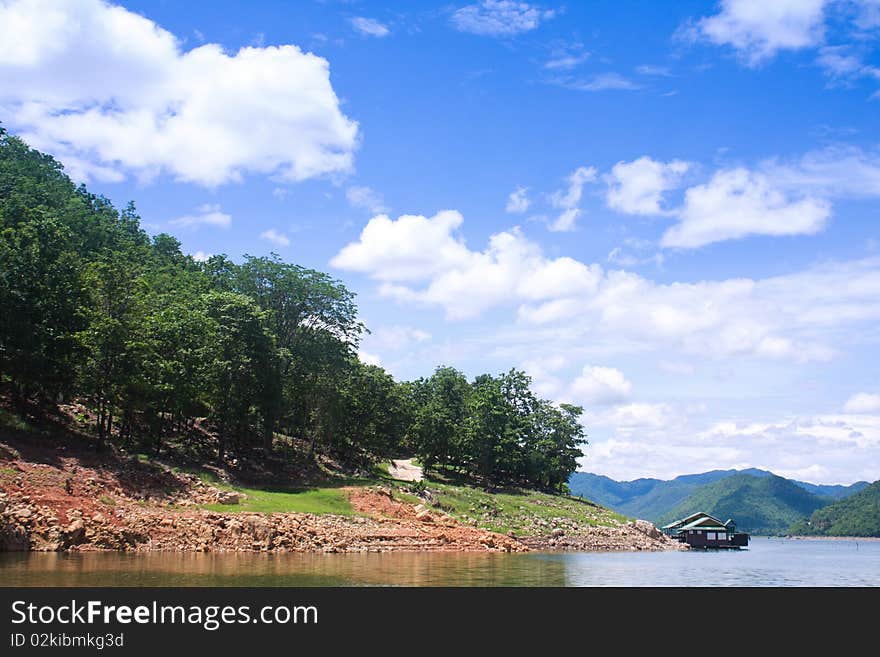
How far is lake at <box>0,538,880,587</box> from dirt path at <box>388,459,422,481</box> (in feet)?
123

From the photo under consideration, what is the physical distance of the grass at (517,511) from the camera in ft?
193

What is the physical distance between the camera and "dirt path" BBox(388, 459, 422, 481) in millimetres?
80575

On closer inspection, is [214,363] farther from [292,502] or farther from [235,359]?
[292,502]

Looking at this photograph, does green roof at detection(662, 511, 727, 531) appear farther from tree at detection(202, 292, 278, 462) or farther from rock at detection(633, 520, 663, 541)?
tree at detection(202, 292, 278, 462)


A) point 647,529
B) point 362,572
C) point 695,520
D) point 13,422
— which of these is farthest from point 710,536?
point 13,422

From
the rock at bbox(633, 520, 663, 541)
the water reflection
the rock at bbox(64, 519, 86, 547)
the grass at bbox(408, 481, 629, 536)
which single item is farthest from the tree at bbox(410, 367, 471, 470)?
the rock at bbox(64, 519, 86, 547)

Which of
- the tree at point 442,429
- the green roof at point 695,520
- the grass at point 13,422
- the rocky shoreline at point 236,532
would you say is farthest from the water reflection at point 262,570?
the green roof at point 695,520

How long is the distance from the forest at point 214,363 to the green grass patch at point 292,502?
23.7ft

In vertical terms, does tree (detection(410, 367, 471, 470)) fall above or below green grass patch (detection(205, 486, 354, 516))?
above

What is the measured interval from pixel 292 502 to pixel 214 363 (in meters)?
12.8

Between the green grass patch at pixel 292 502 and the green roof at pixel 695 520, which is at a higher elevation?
the green grass patch at pixel 292 502

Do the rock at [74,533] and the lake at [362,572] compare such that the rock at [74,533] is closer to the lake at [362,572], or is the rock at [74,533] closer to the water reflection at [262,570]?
the lake at [362,572]
